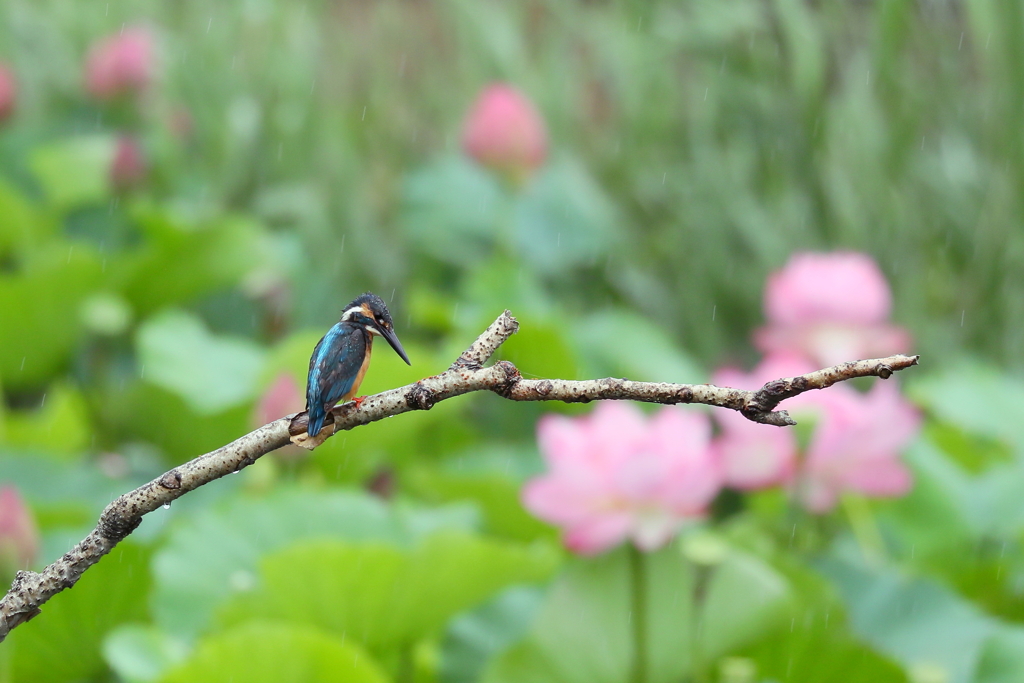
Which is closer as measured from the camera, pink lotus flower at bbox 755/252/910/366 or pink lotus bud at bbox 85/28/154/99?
pink lotus flower at bbox 755/252/910/366

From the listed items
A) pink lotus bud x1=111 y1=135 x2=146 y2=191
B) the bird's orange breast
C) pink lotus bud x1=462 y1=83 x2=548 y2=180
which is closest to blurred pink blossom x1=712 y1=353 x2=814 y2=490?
the bird's orange breast

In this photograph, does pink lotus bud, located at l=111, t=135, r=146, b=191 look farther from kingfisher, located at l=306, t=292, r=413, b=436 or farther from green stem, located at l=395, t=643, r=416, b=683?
kingfisher, located at l=306, t=292, r=413, b=436

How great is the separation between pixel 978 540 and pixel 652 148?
958 millimetres

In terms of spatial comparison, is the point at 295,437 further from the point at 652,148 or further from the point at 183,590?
the point at 652,148

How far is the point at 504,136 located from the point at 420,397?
4.13 ft

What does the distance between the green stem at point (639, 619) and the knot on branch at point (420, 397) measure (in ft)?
1.61

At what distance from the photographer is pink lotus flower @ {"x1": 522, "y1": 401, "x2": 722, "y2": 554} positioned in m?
0.61

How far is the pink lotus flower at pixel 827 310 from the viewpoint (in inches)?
35.1

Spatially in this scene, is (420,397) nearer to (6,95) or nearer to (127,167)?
(127,167)

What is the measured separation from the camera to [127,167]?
1434 mm

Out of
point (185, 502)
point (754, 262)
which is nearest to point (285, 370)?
point (185, 502)

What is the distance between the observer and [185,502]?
918 mm

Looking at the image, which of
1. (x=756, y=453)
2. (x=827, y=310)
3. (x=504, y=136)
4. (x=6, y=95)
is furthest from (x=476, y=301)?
(x=6, y=95)

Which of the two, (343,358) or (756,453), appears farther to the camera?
(756,453)
